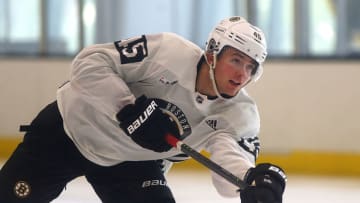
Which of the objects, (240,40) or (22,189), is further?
(22,189)

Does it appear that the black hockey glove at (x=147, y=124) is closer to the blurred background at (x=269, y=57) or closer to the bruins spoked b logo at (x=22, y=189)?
the bruins spoked b logo at (x=22, y=189)

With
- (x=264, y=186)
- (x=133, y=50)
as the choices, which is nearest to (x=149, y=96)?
(x=133, y=50)

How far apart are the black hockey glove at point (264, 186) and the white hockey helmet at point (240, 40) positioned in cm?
34

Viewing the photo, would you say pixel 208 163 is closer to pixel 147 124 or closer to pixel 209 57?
pixel 147 124

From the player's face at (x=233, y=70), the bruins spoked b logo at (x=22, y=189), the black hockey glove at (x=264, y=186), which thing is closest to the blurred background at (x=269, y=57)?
the bruins spoked b logo at (x=22, y=189)

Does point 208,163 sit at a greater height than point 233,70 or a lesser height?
lesser

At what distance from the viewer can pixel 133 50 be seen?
89.0 inches

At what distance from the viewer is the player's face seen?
2112 mm

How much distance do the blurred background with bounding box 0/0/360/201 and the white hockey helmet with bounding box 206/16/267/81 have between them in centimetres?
267

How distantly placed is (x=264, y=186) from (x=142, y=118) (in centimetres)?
40

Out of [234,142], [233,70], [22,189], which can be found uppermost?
[233,70]

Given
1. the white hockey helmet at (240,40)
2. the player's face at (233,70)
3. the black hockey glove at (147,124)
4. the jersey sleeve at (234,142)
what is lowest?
the jersey sleeve at (234,142)

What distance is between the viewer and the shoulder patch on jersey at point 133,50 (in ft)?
7.38

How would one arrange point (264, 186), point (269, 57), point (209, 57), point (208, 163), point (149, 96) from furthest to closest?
point (269, 57) → point (149, 96) → point (209, 57) → point (208, 163) → point (264, 186)
